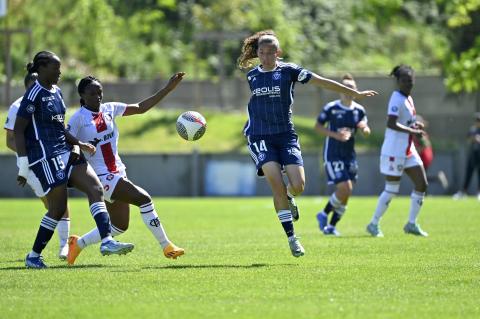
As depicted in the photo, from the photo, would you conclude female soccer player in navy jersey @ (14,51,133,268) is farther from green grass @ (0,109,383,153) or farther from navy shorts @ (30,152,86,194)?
green grass @ (0,109,383,153)

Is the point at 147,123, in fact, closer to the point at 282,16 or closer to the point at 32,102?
the point at 282,16

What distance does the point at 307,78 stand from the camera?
11539 mm

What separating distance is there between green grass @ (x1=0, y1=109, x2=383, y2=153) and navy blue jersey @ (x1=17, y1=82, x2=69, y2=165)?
75.5ft

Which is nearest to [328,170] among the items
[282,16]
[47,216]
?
[47,216]

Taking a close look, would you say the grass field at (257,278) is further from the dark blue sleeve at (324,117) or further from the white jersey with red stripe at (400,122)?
the dark blue sleeve at (324,117)

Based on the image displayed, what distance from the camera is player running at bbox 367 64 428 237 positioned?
15109 mm

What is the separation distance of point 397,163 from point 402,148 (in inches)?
9.0

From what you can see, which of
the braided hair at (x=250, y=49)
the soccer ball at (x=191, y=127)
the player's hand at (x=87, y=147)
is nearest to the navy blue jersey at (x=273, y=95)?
the braided hair at (x=250, y=49)

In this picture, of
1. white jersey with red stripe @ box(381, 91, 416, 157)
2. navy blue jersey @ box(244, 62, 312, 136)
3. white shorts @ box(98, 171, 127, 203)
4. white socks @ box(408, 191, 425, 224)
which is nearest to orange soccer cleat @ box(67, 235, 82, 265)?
white shorts @ box(98, 171, 127, 203)

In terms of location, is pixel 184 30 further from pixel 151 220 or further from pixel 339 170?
pixel 151 220

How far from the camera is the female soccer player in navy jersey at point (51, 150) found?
10680 mm

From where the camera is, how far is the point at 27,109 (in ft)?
34.9

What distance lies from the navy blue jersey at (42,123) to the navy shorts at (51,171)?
5cm

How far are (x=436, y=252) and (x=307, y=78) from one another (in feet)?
8.69
